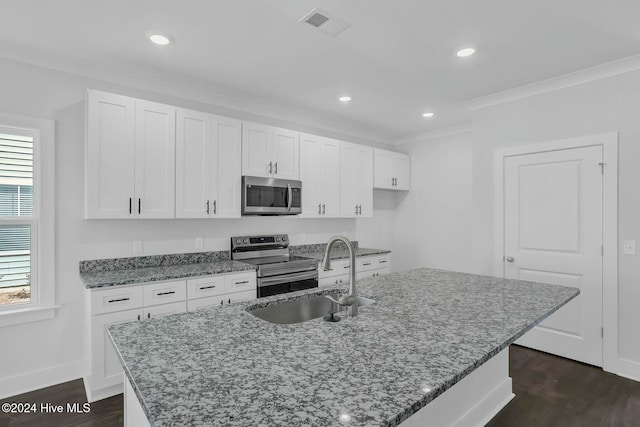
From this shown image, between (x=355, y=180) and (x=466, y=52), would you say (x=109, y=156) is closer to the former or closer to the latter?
(x=355, y=180)

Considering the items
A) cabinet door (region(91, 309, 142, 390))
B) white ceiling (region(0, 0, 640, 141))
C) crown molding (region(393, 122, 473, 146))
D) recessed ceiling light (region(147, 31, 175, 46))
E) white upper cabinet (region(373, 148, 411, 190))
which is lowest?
cabinet door (region(91, 309, 142, 390))

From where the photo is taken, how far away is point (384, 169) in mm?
5062

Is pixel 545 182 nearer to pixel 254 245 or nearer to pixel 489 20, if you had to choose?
pixel 489 20

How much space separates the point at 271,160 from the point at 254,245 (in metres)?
0.97

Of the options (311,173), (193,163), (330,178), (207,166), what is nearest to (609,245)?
(330,178)

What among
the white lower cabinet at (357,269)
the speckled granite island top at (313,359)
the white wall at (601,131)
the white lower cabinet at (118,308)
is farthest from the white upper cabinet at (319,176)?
the speckled granite island top at (313,359)

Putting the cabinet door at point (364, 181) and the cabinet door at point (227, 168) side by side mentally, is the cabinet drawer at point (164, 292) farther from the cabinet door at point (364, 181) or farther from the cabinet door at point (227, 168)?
the cabinet door at point (364, 181)

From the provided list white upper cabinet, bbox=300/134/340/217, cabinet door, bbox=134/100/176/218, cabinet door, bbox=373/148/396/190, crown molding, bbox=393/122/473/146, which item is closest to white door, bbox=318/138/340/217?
white upper cabinet, bbox=300/134/340/217

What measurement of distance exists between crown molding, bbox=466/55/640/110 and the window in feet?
13.6

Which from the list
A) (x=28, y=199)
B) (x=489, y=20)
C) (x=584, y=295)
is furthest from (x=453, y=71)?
(x=28, y=199)

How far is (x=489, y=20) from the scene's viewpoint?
2.27 meters

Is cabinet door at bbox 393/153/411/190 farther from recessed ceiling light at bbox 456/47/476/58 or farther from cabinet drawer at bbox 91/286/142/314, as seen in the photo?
cabinet drawer at bbox 91/286/142/314

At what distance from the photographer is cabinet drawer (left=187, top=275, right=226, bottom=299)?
9.50 feet

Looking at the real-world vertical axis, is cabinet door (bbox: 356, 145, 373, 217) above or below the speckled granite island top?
above
